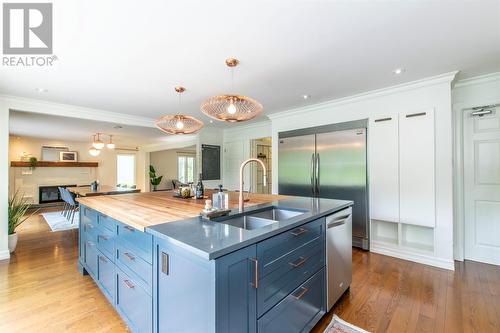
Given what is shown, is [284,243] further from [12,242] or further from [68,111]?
[68,111]

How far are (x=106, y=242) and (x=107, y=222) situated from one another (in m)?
0.18

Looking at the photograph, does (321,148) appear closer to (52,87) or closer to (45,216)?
(52,87)

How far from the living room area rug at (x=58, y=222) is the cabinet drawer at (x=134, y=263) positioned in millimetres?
3820

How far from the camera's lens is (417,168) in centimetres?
296

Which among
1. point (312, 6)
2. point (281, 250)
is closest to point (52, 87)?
point (312, 6)

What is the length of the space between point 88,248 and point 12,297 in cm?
71

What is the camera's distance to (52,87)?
9.83 feet

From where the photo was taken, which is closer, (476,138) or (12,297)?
(12,297)

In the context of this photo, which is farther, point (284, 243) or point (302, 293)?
point (302, 293)

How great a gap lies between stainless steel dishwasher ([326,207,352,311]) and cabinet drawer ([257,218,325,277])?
0.62 feet

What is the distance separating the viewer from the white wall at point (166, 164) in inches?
390

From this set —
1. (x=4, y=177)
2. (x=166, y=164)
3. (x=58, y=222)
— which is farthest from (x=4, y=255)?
(x=166, y=164)

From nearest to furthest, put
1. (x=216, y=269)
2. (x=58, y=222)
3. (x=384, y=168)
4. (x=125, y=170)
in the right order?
1. (x=216, y=269)
2. (x=384, y=168)
3. (x=58, y=222)
4. (x=125, y=170)

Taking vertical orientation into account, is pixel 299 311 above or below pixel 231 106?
below
